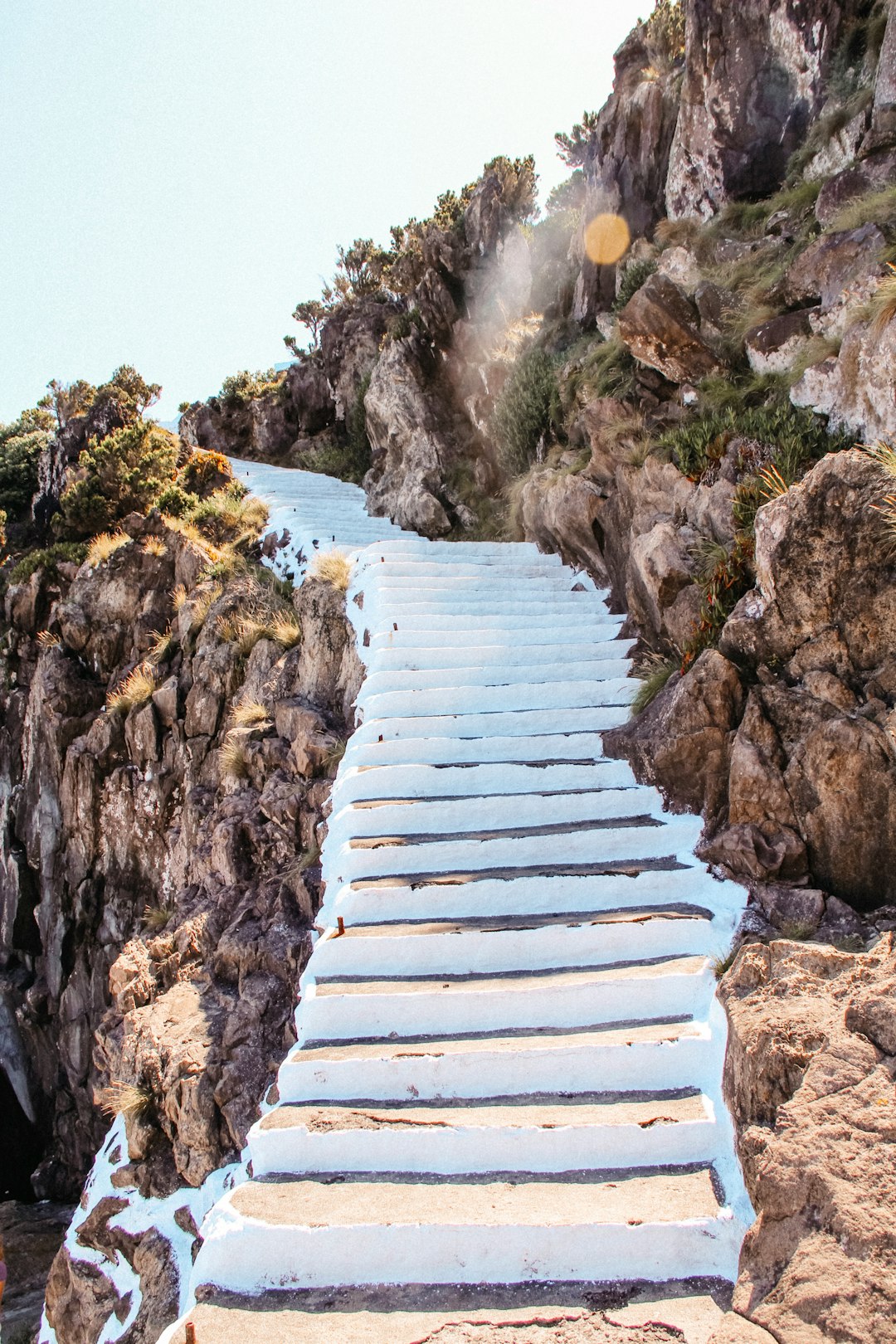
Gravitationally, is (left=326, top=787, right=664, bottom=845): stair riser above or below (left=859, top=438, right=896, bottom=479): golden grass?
below

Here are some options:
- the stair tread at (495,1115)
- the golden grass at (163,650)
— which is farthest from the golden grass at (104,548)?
the stair tread at (495,1115)

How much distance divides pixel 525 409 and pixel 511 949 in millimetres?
9951

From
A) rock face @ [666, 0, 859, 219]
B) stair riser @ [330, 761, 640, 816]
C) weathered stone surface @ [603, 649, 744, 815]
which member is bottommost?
stair riser @ [330, 761, 640, 816]

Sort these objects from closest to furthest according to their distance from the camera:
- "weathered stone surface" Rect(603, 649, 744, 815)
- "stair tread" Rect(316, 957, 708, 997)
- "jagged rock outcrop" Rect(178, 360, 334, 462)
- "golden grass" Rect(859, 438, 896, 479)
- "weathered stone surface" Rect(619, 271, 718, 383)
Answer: "stair tread" Rect(316, 957, 708, 997), "golden grass" Rect(859, 438, 896, 479), "weathered stone surface" Rect(603, 649, 744, 815), "weathered stone surface" Rect(619, 271, 718, 383), "jagged rock outcrop" Rect(178, 360, 334, 462)

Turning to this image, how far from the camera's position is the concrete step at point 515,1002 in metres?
5.16

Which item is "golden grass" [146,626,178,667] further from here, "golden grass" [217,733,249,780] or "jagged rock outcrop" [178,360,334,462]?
"jagged rock outcrop" [178,360,334,462]

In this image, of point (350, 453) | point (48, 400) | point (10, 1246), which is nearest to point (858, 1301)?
point (10, 1246)

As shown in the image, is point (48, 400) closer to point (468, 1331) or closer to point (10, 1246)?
point (10, 1246)

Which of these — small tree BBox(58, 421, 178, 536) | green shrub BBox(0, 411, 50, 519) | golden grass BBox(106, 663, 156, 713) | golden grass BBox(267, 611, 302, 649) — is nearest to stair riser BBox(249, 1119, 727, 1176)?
golden grass BBox(267, 611, 302, 649)

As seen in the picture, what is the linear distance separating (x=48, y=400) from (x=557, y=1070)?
2918 centimetres

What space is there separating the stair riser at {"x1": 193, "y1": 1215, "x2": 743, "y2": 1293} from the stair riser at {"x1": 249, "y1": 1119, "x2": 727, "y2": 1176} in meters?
0.48

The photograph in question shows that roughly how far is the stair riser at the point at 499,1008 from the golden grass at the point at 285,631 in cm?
591

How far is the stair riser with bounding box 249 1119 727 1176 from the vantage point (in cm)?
427

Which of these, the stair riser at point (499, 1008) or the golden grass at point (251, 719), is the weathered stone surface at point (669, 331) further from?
the stair riser at point (499, 1008)
